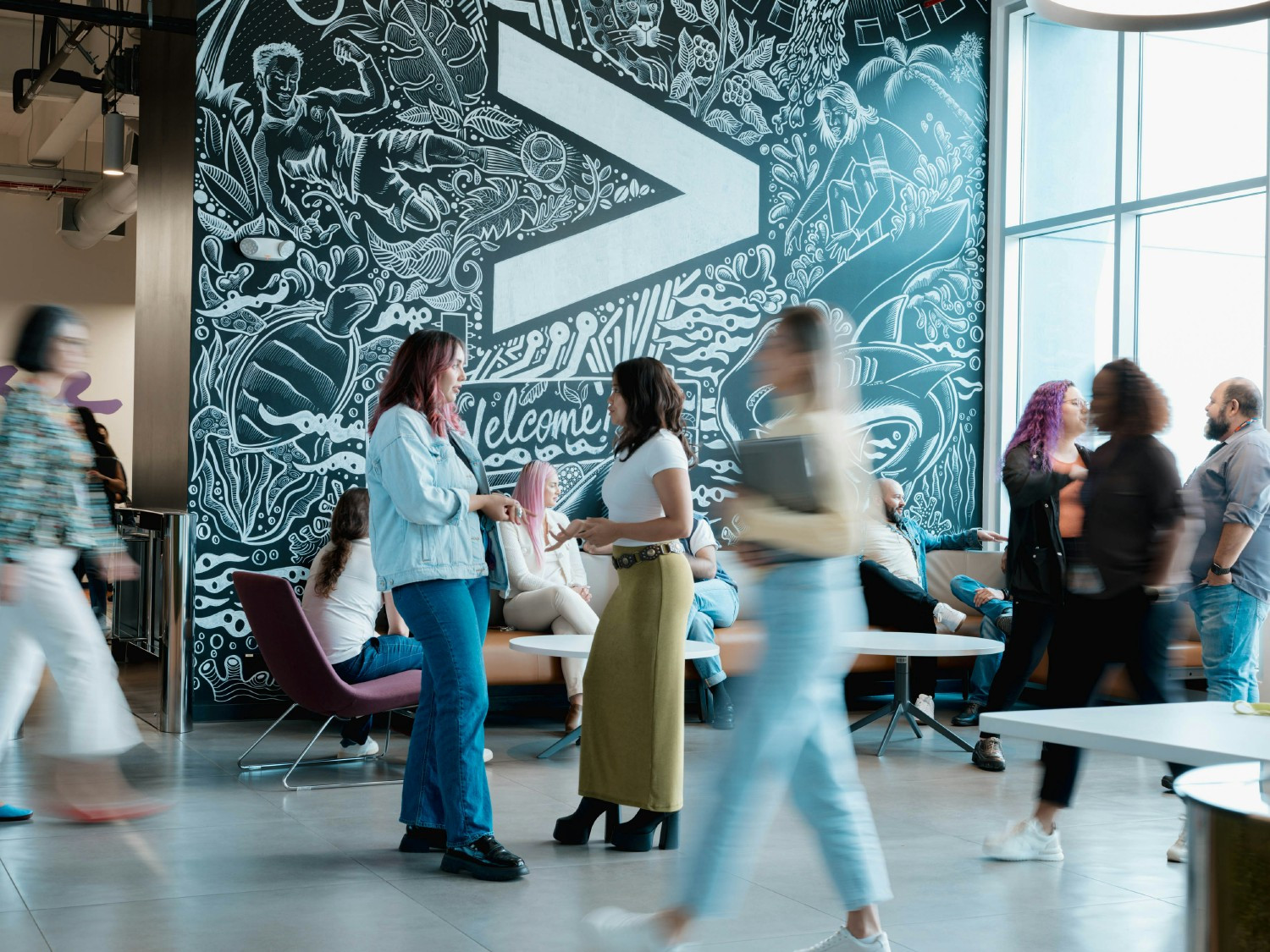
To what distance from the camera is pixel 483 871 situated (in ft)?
12.5

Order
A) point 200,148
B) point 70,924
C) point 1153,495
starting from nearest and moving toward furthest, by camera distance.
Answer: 1. point 70,924
2. point 1153,495
3. point 200,148

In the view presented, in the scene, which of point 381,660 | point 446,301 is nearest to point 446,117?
point 446,301

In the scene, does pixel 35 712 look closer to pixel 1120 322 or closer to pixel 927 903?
pixel 927 903

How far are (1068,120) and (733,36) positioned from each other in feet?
7.29

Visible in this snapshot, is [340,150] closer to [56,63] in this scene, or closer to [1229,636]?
[56,63]

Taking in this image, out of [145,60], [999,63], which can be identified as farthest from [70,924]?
[999,63]

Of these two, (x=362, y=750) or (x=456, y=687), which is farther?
(x=362, y=750)

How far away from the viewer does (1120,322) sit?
8047 mm

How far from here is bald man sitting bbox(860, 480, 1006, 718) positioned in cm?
717

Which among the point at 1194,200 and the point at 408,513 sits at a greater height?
the point at 1194,200

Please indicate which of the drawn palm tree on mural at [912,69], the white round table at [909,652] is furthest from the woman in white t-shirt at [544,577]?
the drawn palm tree on mural at [912,69]

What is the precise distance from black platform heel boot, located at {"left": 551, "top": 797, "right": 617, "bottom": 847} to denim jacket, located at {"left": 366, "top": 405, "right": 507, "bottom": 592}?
0.94 m

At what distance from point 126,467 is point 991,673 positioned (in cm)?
1152

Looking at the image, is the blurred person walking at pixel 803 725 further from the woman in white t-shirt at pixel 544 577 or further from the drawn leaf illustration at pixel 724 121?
the drawn leaf illustration at pixel 724 121
